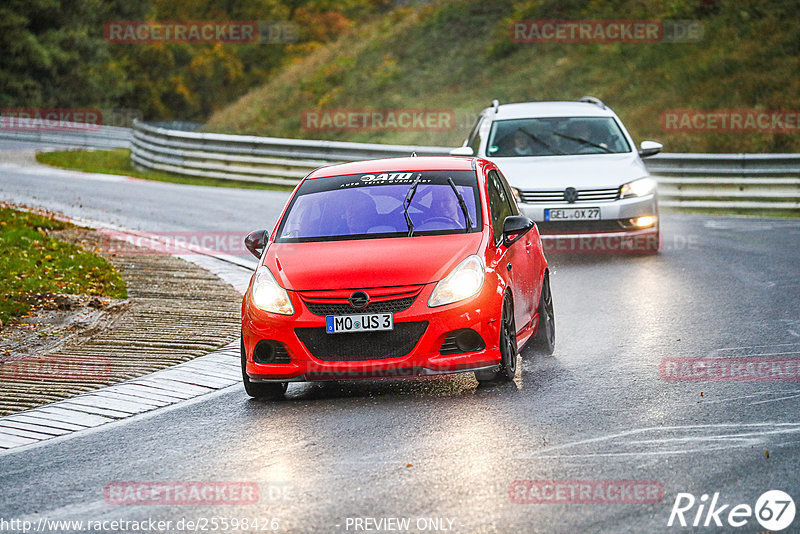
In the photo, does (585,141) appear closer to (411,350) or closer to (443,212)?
(443,212)

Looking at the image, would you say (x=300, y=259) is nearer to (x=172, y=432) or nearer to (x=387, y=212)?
(x=387, y=212)

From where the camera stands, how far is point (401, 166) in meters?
9.88

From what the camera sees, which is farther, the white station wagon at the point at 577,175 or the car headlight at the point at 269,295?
the white station wagon at the point at 577,175

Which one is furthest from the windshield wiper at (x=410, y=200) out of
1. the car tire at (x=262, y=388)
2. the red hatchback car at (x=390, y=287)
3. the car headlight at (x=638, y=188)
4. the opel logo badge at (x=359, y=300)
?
the car headlight at (x=638, y=188)

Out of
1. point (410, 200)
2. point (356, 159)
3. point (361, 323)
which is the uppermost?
point (410, 200)

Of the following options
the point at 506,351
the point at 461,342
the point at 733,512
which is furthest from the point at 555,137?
the point at 733,512

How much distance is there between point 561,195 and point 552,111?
2116mm

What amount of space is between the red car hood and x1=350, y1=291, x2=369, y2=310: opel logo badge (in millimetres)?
63

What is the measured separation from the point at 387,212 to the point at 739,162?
575 inches

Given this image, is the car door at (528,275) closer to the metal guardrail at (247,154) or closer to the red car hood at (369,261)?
the red car hood at (369,261)

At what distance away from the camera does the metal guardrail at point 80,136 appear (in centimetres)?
4153

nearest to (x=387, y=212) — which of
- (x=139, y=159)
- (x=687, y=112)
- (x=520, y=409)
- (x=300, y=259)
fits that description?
(x=300, y=259)

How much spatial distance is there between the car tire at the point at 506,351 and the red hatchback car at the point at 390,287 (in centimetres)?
1

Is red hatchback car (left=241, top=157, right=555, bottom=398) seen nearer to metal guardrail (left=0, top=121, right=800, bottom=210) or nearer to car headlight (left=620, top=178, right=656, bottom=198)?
car headlight (left=620, top=178, right=656, bottom=198)
